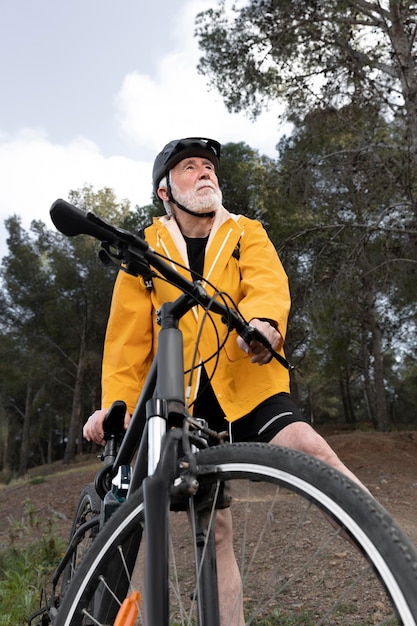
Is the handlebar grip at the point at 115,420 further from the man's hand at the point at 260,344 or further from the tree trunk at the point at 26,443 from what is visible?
the tree trunk at the point at 26,443

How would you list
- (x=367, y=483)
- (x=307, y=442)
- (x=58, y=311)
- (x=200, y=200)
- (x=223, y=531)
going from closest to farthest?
(x=307, y=442) → (x=223, y=531) → (x=200, y=200) → (x=367, y=483) → (x=58, y=311)

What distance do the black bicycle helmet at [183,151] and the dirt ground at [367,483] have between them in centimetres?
412

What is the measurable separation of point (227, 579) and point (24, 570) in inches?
123

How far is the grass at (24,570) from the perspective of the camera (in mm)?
3383

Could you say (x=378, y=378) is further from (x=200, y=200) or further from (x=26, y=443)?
(x=26, y=443)

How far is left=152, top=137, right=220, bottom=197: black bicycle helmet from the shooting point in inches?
96.7

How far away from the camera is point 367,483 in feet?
24.9

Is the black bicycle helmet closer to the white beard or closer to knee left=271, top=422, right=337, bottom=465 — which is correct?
the white beard

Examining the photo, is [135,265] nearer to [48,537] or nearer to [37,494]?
[48,537]

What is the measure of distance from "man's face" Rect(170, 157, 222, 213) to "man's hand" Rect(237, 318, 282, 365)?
0.76 m

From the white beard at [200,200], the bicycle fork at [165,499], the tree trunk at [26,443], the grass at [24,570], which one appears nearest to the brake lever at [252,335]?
the bicycle fork at [165,499]

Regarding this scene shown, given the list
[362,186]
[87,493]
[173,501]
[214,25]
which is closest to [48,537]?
[87,493]

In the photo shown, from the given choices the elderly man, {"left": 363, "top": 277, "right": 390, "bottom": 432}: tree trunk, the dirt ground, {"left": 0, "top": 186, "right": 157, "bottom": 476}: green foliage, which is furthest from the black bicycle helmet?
{"left": 0, "top": 186, "right": 157, "bottom": 476}: green foliage

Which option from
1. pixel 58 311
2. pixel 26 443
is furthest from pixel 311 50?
pixel 26 443
